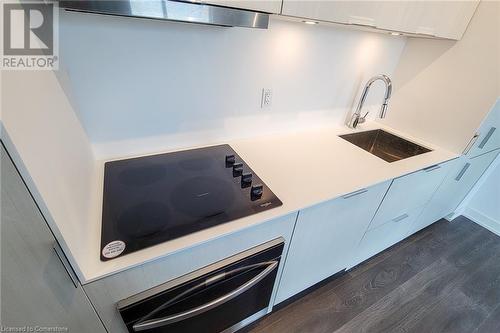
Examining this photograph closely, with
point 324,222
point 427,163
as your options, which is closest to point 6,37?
point 324,222

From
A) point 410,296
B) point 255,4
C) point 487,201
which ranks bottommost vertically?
point 410,296

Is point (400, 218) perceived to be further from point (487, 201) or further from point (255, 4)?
point (255, 4)

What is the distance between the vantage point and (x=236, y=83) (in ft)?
3.80

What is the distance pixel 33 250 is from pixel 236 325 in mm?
1006

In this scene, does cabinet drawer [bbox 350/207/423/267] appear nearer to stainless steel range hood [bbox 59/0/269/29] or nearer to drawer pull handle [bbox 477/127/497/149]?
drawer pull handle [bbox 477/127/497/149]

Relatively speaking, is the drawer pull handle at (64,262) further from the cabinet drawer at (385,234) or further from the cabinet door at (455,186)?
the cabinet door at (455,186)

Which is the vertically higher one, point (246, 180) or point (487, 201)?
point (246, 180)

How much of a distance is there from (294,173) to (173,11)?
784 millimetres

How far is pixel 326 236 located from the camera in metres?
1.14

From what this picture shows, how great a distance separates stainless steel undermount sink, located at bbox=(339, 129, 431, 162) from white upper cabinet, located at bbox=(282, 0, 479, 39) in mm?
662

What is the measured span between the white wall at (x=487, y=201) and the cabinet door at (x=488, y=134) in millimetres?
536
